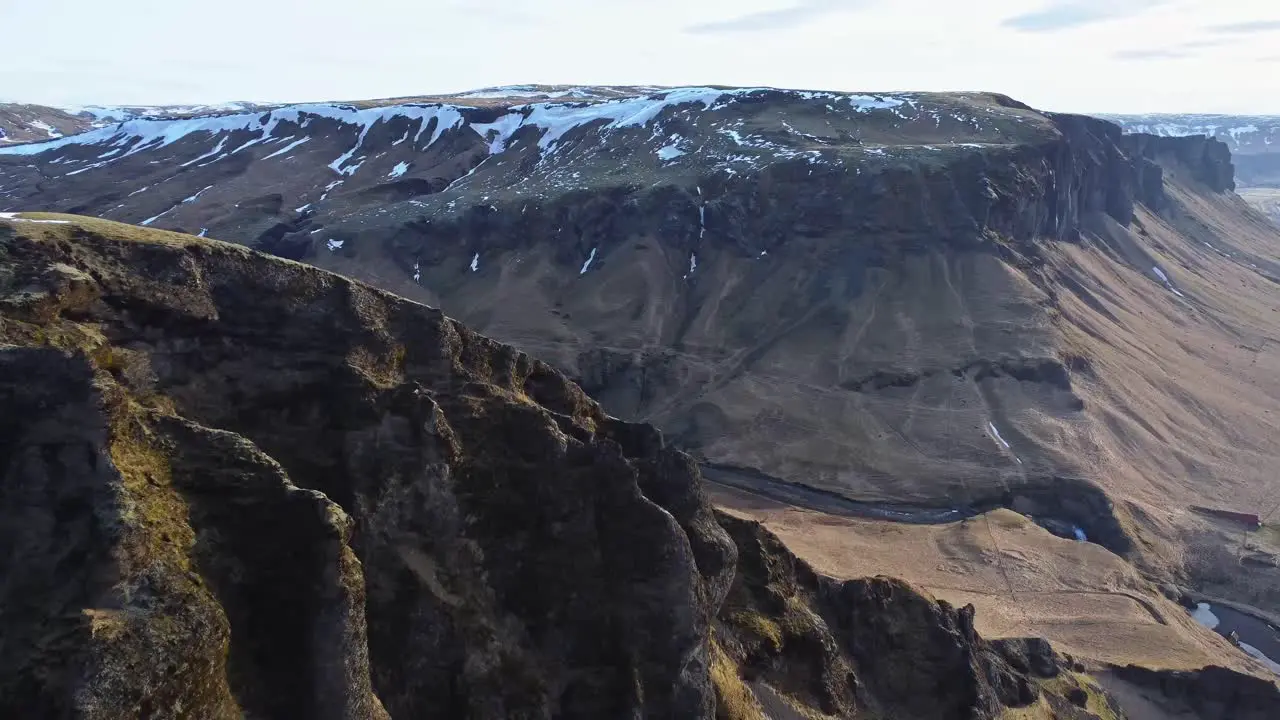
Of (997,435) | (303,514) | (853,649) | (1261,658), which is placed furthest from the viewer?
(997,435)

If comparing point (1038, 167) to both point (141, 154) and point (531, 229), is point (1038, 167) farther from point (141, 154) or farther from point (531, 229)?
point (141, 154)

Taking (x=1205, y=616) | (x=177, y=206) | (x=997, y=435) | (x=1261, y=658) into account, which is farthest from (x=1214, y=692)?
(x=177, y=206)

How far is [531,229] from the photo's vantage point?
124 m

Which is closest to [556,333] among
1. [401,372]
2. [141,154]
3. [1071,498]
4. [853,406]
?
[853,406]

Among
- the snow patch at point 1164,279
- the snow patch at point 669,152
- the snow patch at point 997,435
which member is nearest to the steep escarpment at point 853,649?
the snow patch at point 997,435

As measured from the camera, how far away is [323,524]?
18625mm

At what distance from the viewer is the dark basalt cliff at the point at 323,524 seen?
52.5ft

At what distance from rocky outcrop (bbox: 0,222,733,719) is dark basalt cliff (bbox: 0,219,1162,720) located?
6 centimetres

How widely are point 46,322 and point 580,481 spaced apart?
1378 centimetres

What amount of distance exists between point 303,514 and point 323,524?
0.54 m

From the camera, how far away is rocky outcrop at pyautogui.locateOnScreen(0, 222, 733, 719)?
1593cm

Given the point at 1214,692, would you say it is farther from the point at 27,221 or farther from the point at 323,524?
the point at 27,221

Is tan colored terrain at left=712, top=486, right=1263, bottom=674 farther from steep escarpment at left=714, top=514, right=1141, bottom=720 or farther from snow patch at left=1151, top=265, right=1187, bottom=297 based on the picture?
snow patch at left=1151, top=265, right=1187, bottom=297

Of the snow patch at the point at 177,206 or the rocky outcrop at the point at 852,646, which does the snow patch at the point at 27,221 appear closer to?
the rocky outcrop at the point at 852,646
